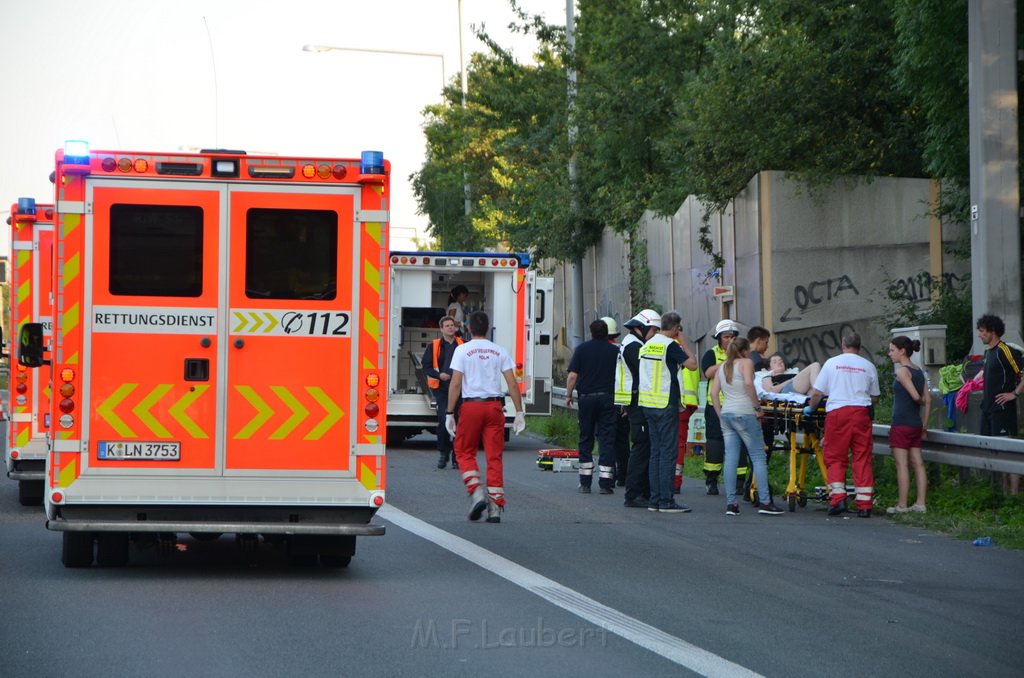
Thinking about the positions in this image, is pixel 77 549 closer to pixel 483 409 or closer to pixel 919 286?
pixel 483 409

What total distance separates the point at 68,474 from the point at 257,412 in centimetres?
125

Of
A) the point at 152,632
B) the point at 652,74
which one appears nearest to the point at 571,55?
the point at 652,74

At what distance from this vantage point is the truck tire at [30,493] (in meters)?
14.2

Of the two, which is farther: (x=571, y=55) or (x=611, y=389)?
(x=571, y=55)

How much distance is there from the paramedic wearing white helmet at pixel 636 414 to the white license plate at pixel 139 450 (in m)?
6.06

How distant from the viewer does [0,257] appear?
1580 cm

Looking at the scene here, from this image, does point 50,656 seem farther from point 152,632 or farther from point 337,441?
point 337,441

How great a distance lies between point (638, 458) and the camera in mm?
14969

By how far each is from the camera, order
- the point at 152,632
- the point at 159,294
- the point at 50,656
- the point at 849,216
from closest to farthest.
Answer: the point at 50,656 < the point at 152,632 < the point at 159,294 < the point at 849,216

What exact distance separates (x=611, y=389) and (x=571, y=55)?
16691 mm

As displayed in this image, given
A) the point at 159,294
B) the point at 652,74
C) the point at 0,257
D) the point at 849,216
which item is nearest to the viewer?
the point at 159,294

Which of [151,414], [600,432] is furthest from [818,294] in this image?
[151,414]

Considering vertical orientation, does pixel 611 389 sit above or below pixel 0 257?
below

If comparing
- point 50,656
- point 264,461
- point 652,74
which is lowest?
point 50,656
